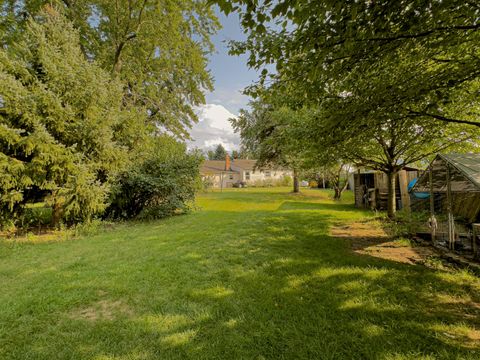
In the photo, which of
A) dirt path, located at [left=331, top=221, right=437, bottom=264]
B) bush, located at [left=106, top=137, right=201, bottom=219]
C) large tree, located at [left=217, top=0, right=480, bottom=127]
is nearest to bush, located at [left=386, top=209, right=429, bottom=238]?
dirt path, located at [left=331, top=221, right=437, bottom=264]

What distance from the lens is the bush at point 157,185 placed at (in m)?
9.64

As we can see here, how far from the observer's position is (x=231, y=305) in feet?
10.5

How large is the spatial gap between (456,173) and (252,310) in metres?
5.77

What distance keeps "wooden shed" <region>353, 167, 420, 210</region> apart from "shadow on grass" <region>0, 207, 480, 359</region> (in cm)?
811

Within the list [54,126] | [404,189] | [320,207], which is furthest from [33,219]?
[404,189]

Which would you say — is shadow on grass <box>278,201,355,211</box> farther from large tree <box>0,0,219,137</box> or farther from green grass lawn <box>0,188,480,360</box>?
large tree <box>0,0,219,137</box>

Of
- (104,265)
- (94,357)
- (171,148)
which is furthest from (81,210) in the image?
(94,357)

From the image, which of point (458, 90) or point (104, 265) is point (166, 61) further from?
point (458, 90)

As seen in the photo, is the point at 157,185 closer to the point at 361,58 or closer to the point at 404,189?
the point at 361,58

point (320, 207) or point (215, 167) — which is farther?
point (215, 167)

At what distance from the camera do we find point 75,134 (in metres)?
7.66

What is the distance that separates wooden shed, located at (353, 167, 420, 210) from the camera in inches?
436

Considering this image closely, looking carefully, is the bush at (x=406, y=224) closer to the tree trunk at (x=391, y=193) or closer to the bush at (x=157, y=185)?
the tree trunk at (x=391, y=193)

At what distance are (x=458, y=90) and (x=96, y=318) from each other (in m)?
7.50
